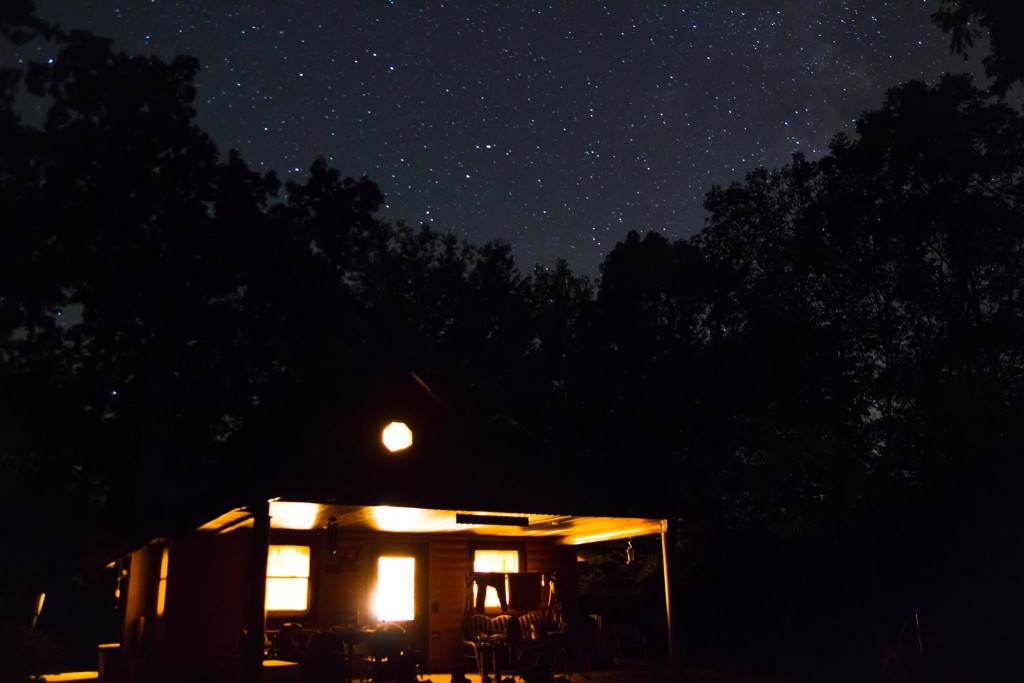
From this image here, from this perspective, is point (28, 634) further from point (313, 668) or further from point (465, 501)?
point (465, 501)

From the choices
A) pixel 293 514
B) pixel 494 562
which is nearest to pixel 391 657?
pixel 293 514

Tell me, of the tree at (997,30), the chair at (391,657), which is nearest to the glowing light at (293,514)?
the chair at (391,657)

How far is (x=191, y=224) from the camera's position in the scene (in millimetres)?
29062

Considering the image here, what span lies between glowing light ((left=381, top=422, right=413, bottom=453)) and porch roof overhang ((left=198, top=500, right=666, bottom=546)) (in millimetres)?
1054

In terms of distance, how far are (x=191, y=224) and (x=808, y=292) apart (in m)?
18.9

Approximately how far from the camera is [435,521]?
15672mm

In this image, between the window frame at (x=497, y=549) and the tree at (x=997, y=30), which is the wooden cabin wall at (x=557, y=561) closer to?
the window frame at (x=497, y=549)

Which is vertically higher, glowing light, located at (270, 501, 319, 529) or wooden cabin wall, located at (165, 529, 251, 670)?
glowing light, located at (270, 501, 319, 529)

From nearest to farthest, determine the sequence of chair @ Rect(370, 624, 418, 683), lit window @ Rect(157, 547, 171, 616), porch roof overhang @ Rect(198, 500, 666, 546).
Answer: porch roof overhang @ Rect(198, 500, 666, 546) < chair @ Rect(370, 624, 418, 683) < lit window @ Rect(157, 547, 171, 616)

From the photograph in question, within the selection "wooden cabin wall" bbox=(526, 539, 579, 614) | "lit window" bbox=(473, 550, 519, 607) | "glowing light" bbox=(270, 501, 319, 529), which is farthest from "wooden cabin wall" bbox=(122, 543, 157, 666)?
"wooden cabin wall" bbox=(526, 539, 579, 614)

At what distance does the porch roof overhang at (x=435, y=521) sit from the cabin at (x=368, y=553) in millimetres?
35

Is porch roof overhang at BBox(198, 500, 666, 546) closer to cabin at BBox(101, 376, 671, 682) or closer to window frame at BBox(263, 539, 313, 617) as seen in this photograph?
cabin at BBox(101, 376, 671, 682)

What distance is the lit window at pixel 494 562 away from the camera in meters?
18.0

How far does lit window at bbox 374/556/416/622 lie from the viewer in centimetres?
1742
